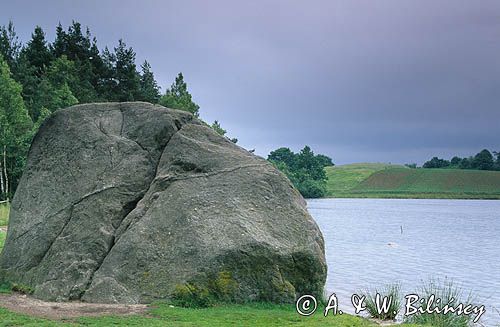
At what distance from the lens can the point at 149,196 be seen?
1772 centimetres

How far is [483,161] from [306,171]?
64.1 m

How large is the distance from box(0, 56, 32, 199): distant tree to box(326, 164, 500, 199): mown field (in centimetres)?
12170

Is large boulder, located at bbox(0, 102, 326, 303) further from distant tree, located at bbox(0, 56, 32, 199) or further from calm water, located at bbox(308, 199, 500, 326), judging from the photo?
distant tree, located at bbox(0, 56, 32, 199)

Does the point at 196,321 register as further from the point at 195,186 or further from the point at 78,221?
the point at 78,221

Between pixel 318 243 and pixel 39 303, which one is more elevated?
pixel 318 243

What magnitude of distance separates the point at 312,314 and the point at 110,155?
8.28m

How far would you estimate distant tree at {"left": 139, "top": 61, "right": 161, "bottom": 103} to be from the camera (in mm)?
85806

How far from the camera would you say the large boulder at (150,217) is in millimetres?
15617

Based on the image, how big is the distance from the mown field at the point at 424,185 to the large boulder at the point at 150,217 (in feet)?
464

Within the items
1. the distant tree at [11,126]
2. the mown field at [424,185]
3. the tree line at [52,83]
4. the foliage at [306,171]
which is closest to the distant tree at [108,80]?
the tree line at [52,83]

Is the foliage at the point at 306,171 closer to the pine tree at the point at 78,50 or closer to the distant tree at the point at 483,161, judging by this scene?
the distant tree at the point at 483,161

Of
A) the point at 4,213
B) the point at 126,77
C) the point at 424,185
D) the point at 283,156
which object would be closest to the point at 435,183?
the point at 424,185

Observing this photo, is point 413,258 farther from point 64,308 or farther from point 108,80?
point 108,80

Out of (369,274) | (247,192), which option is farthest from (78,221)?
(369,274)
